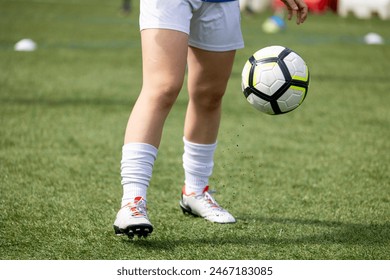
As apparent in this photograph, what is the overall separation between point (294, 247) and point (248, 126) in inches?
122

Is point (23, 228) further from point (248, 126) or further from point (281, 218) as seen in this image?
point (248, 126)

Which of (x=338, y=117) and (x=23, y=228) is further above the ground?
(x=23, y=228)

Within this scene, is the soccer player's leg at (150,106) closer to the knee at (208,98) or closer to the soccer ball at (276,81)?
the knee at (208,98)

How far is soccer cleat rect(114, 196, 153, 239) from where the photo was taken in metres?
3.01

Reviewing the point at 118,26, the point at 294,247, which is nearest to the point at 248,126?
the point at 294,247

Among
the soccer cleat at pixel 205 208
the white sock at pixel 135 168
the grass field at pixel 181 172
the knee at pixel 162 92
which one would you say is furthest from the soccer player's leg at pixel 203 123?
the white sock at pixel 135 168

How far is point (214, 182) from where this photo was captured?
449cm

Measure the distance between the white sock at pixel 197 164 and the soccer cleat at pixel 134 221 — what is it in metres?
0.63

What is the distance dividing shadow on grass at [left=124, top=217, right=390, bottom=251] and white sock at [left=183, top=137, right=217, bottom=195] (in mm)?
315

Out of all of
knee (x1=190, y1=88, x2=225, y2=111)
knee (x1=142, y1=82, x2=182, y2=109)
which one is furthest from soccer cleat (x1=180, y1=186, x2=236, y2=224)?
knee (x1=142, y1=82, x2=182, y2=109)

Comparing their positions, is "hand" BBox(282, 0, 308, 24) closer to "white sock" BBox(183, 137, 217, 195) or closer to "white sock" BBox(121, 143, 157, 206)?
"white sock" BBox(183, 137, 217, 195)

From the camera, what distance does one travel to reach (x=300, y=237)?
335 centimetres

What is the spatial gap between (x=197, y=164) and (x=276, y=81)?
0.61 metres

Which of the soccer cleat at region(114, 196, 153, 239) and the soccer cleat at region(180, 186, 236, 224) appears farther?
the soccer cleat at region(180, 186, 236, 224)
